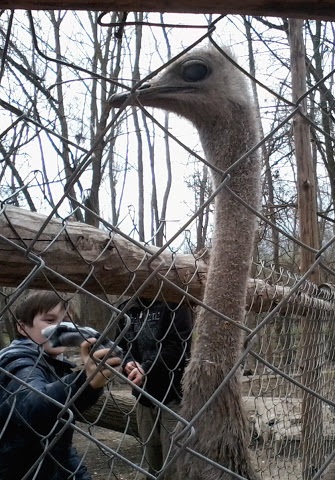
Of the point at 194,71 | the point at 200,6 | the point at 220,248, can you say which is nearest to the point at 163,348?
the point at 220,248

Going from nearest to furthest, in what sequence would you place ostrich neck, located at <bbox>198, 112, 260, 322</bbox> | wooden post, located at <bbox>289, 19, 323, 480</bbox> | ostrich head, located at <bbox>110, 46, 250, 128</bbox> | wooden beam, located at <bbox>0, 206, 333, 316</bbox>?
wooden beam, located at <bbox>0, 206, 333, 316</bbox> < ostrich neck, located at <bbox>198, 112, 260, 322</bbox> < ostrich head, located at <bbox>110, 46, 250, 128</bbox> < wooden post, located at <bbox>289, 19, 323, 480</bbox>

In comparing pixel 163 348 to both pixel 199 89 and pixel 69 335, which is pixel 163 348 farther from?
pixel 69 335

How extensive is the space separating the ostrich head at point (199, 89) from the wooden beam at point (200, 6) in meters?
1.63

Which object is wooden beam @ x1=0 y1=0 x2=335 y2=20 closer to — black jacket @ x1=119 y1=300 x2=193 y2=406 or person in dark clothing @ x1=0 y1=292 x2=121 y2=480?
person in dark clothing @ x1=0 y1=292 x2=121 y2=480

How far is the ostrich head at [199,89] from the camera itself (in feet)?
9.09

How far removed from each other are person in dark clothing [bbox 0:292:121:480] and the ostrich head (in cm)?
100

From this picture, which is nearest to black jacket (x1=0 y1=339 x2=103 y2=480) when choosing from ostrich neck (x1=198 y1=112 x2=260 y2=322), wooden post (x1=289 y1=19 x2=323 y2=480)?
ostrich neck (x1=198 y1=112 x2=260 y2=322)

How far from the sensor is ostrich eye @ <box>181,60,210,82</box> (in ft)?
9.56

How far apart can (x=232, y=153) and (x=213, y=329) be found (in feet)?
2.61

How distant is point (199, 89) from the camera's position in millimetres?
2871

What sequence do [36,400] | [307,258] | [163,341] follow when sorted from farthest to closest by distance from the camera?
[307,258], [163,341], [36,400]

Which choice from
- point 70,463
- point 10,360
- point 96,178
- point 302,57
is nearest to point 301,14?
point 10,360

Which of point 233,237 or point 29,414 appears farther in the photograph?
point 233,237

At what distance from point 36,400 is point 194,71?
5.54 ft
